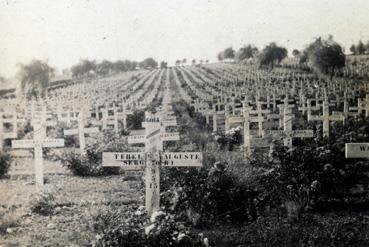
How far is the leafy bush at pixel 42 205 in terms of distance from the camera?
260 inches

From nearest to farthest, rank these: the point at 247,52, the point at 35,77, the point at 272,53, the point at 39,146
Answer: the point at 39,146 → the point at 247,52 → the point at 272,53 → the point at 35,77

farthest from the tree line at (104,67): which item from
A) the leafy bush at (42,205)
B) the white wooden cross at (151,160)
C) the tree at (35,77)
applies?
the white wooden cross at (151,160)

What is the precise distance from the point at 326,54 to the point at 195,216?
4.73 m

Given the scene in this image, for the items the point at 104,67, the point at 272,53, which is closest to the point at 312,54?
the point at 272,53

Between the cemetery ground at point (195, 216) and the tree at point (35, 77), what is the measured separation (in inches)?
203

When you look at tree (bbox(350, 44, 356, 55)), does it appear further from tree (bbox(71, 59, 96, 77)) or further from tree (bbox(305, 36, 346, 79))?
tree (bbox(71, 59, 96, 77))

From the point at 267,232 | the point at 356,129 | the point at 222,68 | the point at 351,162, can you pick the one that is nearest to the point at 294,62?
the point at 222,68

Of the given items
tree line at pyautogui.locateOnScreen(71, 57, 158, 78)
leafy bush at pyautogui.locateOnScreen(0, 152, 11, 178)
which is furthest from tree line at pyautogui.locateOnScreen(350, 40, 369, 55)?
leafy bush at pyautogui.locateOnScreen(0, 152, 11, 178)

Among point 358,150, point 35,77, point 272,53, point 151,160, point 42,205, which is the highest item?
point 272,53

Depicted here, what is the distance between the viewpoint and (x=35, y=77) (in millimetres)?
13828

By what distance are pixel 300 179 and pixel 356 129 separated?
7.51 feet

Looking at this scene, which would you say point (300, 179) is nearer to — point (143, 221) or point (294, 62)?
point (143, 221)

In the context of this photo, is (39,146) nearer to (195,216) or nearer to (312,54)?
(195,216)

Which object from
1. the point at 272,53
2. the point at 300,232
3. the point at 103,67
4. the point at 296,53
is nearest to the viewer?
the point at 300,232
